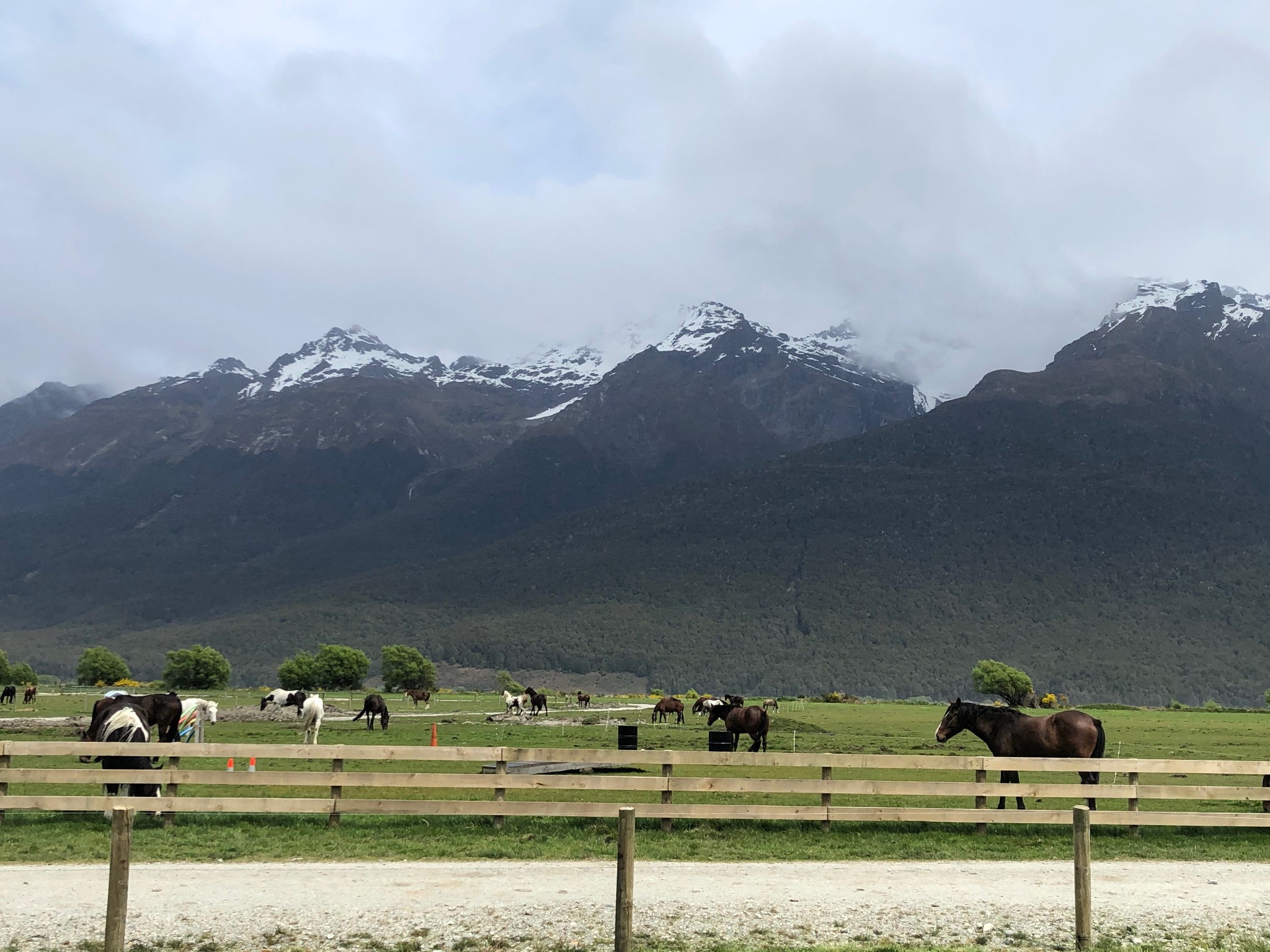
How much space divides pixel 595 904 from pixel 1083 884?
5.26 meters

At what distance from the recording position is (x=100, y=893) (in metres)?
12.9

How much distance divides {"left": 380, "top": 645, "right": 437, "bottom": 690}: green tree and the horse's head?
272ft

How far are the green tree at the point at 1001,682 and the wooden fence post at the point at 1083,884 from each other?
10276 cm

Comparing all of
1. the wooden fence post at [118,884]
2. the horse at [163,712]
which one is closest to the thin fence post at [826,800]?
the wooden fence post at [118,884]

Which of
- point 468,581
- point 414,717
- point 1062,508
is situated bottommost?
point 414,717

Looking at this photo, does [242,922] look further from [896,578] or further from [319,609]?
[319,609]

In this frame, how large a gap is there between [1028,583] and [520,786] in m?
168

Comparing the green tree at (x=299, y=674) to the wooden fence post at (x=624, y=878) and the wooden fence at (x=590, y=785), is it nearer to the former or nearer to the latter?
the wooden fence at (x=590, y=785)

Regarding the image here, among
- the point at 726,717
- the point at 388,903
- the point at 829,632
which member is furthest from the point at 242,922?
the point at 829,632

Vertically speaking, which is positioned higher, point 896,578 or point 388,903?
point 896,578

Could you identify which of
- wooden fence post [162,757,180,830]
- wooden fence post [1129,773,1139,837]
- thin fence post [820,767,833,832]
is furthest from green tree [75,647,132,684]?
wooden fence post [1129,773,1139,837]

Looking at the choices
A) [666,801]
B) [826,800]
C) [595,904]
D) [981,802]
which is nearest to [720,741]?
[826,800]

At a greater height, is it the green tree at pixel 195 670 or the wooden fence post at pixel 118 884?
the wooden fence post at pixel 118 884

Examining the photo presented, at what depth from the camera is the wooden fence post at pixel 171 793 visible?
57.8 ft
